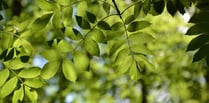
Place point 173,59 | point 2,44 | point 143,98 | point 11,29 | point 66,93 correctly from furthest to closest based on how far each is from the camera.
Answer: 1. point 143,98
2. point 173,59
3. point 66,93
4. point 11,29
5. point 2,44

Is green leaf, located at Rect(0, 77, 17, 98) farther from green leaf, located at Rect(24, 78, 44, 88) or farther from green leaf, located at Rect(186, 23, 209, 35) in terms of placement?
green leaf, located at Rect(186, 23, 209, 35)

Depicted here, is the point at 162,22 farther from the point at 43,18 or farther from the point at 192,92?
the point at 43,18

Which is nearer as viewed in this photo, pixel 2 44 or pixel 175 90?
pixel 2 44

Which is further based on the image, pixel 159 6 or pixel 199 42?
pixel 159 6

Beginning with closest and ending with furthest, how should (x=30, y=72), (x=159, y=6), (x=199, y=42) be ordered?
(x=199, y=42) < (x=159, y=6) < (x=30, y=72)

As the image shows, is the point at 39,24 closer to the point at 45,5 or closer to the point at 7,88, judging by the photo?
the point at 45,5

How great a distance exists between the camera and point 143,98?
10.7 metres

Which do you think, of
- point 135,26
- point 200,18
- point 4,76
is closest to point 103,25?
point 135,26

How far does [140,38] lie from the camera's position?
2162 millimetres

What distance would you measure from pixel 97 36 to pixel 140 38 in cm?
23

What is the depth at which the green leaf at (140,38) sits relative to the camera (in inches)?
84.3

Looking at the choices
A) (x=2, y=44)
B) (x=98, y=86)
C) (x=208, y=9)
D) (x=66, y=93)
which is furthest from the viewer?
(x=98, y=86)

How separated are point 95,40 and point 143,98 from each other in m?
8.68

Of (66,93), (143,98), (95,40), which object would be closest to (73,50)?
(95,40)
